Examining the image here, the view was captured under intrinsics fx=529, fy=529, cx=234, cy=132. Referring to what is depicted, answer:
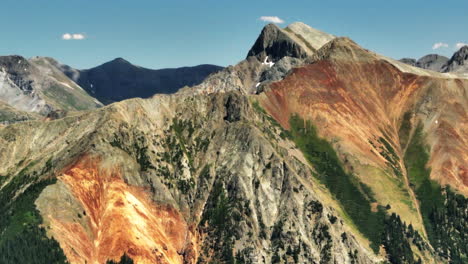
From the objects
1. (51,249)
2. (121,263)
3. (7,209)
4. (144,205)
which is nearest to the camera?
(51,249)

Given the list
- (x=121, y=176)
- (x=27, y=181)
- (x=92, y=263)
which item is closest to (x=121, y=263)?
(x=92, y=263)

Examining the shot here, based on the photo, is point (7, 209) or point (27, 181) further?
point (27, 181)

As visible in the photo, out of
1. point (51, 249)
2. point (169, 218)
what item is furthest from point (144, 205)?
point (51, 249)

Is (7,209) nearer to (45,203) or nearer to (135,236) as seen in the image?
(45,203)

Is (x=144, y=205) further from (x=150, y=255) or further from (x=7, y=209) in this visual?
(x=7, y=209)

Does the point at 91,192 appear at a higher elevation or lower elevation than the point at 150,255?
higher

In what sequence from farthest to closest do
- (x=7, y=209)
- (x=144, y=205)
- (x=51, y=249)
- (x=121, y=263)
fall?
(x=144, y=205), (x=7, y=209), (x=121, y=263), (x=51, y=249)
